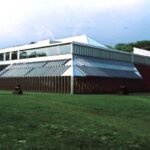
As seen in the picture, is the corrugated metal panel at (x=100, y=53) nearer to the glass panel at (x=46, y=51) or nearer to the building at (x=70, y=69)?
the building at (x=70, y=69)

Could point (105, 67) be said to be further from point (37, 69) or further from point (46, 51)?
point (37, 69)

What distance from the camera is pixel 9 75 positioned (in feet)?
226

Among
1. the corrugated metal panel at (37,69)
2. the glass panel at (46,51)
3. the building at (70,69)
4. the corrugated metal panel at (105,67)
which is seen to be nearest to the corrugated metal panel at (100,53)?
the building at (70,69)

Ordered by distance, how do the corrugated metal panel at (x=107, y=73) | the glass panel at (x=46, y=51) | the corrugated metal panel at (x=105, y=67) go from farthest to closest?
the glass panel at (x=46, y=51) → the corrugated metal panel at (x=105, y=67) → the corrugated metal panel at (x=107, y=73)

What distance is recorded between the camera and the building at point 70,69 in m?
57.2

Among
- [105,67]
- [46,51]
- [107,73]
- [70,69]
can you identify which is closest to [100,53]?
[105,67]

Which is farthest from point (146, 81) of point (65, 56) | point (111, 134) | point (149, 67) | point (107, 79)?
point (111, 134)

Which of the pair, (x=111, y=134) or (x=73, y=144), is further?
(x=111, y=134)

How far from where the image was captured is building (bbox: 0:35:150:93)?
5725cm

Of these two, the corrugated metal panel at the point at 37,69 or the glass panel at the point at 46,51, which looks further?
the glass panel at the point at 46,51

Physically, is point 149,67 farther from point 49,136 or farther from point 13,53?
point 49,136

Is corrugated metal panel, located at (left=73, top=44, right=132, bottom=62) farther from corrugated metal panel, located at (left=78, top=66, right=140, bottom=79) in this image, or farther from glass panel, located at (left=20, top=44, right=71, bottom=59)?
corrugated metal panel, located at (left=78, top=66, right=140, bottom=79)

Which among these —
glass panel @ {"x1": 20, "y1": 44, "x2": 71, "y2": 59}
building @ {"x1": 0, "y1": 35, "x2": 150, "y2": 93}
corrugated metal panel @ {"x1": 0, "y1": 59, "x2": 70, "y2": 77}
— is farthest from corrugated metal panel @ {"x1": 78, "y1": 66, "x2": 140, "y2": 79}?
glass panel @ {"x1": 20, "y1": 44, "x2": 71, "y2": 59}

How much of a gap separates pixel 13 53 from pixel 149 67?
2694 cm
